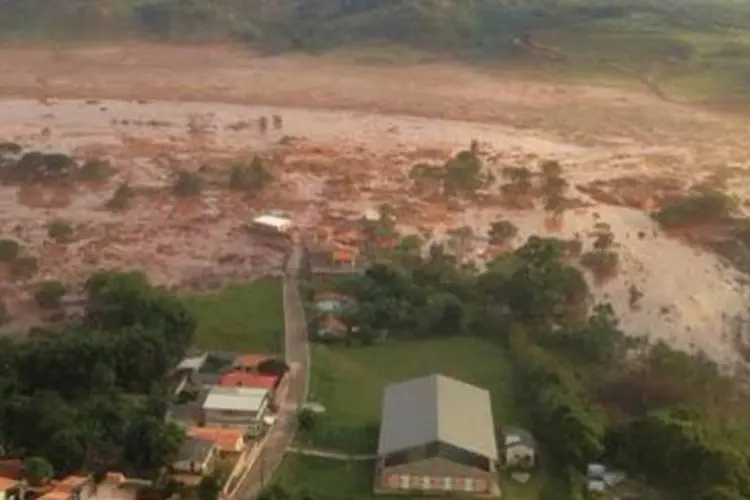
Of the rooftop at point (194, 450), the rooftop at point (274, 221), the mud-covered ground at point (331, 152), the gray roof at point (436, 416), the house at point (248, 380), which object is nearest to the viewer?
the rooftop at point (194, 450)

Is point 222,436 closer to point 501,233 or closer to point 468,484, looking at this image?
point 468,484

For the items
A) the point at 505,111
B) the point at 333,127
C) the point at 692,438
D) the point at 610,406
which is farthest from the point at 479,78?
the point at 692,438

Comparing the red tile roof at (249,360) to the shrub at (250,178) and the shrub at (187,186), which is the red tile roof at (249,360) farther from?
the shrub at (250,178)

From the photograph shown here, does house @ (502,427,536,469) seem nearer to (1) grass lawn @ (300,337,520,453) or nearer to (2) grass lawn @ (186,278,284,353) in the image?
(1) grass lawn @ (300,337,520,453)

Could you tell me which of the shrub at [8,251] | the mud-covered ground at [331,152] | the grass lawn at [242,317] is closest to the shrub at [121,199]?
the mud-covered ground at [331,152]

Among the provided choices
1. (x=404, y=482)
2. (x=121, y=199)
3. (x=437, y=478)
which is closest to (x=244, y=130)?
(x=121, y=199)

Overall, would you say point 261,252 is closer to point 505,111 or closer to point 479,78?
point 505,111
